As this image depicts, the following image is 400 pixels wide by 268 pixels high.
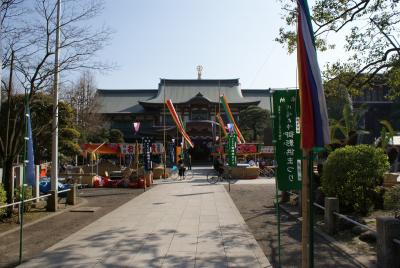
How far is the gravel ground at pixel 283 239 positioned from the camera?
7.06 meters

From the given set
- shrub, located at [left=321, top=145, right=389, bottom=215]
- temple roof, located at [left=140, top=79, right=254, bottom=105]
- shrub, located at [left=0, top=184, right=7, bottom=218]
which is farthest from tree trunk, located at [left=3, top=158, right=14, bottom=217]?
temple roof, located at [left=140, top=79, right=254, bottom=105]

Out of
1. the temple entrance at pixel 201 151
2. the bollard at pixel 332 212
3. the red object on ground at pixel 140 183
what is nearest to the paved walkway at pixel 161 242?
the bollard at pixel 332 212

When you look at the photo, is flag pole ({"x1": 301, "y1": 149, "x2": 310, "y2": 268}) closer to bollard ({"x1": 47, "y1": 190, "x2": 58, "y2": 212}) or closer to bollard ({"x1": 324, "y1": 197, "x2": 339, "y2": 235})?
bollard ({"x1": 324, "y1": 197, "x2": 339, "y2": 235})

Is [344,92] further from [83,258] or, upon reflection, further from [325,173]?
[83,258]

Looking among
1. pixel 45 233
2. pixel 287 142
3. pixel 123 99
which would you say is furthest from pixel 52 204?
pixel 123 99

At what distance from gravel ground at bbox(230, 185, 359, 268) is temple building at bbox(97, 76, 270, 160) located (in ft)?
99.1

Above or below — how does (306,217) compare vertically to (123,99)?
below

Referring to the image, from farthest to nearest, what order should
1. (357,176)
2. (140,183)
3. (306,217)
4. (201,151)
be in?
(201,151) < (140,183) < (357,176) < (306,217)

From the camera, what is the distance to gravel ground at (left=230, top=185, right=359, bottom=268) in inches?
278

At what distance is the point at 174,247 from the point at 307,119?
469cm

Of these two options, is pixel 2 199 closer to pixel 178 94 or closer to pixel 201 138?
pixel 201 138

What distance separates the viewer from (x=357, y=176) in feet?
34.6

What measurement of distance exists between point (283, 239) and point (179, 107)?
44.7m

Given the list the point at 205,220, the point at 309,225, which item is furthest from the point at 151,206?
the point at 309,225
